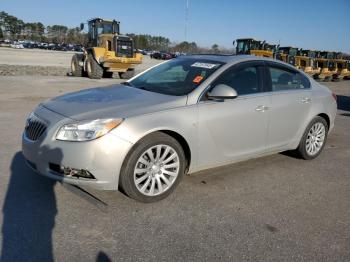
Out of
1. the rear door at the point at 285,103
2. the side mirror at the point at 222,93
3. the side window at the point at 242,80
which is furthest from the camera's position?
the rear door at the point at 285,103

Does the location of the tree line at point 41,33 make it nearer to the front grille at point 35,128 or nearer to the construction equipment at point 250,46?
the construction equipment at point 250,46

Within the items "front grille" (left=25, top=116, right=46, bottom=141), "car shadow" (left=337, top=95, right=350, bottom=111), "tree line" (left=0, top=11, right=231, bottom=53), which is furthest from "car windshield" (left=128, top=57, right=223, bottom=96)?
"tree line" (left=0, top=11, right=231, bottom=53)

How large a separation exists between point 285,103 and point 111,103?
2461mm

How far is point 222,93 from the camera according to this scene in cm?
406

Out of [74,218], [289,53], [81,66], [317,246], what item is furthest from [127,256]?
[289,53]

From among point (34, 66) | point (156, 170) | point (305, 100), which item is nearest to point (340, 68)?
point (34, 66)

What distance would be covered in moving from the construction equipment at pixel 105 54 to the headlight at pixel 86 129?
51.6 feet

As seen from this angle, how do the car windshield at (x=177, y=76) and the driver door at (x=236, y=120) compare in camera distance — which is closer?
the driver door at (x=236, y=120)

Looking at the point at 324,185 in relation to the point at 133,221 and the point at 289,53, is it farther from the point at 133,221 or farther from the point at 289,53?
the point at 289,53

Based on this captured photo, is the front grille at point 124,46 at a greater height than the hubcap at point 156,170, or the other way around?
the front grille at point 124,46

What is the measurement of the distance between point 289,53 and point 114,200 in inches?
1030

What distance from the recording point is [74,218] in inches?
135

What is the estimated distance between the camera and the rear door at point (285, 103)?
4875 millimetres

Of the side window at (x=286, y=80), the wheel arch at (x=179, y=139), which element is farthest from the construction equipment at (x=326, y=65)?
the wheel arch at (x=179, y=139)
